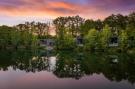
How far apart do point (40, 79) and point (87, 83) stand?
13.3 ft

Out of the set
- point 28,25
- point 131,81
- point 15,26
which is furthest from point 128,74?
point 15,26

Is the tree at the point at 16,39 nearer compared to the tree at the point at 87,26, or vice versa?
the tree at the point at 87,26

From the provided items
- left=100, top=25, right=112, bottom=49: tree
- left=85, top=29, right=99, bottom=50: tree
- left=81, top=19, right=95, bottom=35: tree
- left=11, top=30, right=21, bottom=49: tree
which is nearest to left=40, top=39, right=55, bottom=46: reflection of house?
left=11, top=30, right=21, bottom=49: tree

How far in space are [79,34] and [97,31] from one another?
1615 cm

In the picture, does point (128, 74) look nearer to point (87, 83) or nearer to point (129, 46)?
point (87, 83)

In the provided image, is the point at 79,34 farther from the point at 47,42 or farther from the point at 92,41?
the point at 92,41

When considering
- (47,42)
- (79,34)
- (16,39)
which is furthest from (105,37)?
(16,39)

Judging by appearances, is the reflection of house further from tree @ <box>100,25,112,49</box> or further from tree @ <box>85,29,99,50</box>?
tree @ <box>100,25,112,49</box>

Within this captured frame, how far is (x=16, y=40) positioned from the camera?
262 ft

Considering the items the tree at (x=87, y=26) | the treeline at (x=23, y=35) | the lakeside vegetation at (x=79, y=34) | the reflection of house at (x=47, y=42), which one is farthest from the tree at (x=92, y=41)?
the reflection of house at (x=47, y=42)

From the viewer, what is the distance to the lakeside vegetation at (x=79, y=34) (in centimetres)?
5756

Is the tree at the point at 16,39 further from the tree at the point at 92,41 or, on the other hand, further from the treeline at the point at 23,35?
the tree at the point at 92,41

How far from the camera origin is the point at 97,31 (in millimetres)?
61750

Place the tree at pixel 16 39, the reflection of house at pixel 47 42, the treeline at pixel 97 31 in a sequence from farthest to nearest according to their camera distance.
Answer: the reflection of house at pixel 47 42 → the tree at pixel 16 39 → the treeline at pixel 97 31
